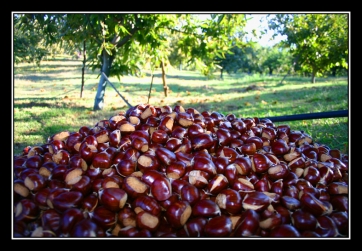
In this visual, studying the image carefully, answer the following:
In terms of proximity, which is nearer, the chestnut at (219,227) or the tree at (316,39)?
the chestnut at (219,227)

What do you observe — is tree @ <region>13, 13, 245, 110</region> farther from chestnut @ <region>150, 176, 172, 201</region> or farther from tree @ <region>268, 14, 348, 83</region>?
tree @ <region>268, 14, 348, 83</region>

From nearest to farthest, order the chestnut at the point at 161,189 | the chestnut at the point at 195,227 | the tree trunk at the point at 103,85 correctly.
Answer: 1. the chestnut at the point at 195,227
2. the chestnut at the point at 161,189
3. the tree trunk at the point at 103,85

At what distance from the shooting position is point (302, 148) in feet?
6.66

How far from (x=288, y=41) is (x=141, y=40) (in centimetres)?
806

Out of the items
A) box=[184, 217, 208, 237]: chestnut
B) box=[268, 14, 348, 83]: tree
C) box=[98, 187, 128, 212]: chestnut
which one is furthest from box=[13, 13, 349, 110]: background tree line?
box=[184, 217, 208, 237]: chestnut

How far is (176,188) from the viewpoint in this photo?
4.59 feet

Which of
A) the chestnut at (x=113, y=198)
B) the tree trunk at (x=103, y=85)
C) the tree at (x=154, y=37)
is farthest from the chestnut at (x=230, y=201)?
the tree trunk at (x=103, y=85)

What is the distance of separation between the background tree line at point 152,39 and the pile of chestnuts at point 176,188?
2.79 ft

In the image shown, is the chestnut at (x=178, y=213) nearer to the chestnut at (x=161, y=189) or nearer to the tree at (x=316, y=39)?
the chestnut at (x=161, y=189)

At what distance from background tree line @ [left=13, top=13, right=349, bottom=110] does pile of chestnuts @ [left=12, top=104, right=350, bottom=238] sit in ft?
2.79

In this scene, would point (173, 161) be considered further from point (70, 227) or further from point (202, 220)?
point (70, 227)

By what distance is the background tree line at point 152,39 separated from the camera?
445cm

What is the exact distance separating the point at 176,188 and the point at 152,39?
445 centimetres

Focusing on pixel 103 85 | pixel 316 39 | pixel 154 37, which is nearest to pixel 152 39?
pixel 154 37
